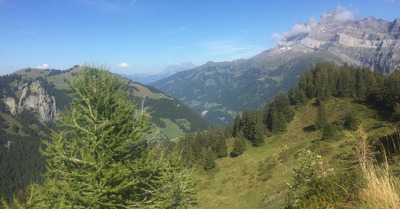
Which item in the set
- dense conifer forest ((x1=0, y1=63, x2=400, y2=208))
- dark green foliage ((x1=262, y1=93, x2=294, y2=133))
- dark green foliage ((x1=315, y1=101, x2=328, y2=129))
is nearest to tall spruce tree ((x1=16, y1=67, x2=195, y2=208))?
dense conifer forest ((x1=0, y1=63, x2=400, y2=208))

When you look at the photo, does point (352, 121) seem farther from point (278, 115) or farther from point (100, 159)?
point (100, 159)

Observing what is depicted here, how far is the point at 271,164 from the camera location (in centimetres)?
4131

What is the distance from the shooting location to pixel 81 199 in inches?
444

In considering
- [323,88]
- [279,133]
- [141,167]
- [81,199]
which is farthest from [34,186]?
[323,88]

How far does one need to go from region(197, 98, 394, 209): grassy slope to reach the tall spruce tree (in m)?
13.1

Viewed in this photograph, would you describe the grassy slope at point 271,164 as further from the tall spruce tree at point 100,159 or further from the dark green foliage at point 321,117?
the tall spruce tree at point 100,159

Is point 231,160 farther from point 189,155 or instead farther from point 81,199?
point 81,199

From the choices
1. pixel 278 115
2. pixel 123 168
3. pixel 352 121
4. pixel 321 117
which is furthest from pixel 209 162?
pixel 123 168

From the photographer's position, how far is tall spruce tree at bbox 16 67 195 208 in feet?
39.8

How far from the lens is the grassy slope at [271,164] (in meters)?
30.0

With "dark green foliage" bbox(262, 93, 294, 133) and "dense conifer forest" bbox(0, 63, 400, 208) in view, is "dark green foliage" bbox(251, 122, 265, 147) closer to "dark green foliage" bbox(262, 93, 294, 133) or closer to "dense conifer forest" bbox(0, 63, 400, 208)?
"dark green foliage" bbox(262, 93, 294, 133)

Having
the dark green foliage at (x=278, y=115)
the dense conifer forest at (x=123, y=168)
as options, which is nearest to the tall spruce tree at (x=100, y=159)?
the dense conifer forest at (x=123, y=168)

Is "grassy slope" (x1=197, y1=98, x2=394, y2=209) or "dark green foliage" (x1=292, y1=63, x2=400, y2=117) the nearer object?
"grassy slope" (x1=197, y1=98, x2=394, y2=209)

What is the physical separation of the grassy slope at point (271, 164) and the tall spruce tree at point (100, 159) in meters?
13.1
